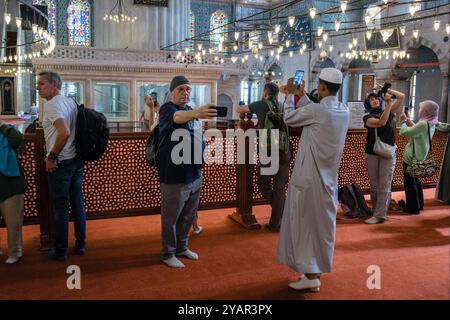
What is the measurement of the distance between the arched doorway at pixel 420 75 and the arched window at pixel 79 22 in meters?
13.7

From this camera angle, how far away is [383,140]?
421 cm

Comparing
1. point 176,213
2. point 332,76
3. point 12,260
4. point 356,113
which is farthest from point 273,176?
point 12,260

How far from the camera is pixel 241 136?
13.6 feet

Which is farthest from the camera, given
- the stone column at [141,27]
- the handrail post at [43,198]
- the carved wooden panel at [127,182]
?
the stone column at [141,27]

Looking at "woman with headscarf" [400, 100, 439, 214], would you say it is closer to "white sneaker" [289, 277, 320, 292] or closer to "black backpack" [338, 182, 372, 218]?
"black backpack" [338, 182, 372, 218]

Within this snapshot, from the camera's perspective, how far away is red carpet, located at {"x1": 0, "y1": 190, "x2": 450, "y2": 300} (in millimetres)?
2674

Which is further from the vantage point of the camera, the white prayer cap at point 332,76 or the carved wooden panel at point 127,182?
the carved wooden panel at point 127,182

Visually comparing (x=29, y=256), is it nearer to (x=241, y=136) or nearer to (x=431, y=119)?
(x=241, y=136)

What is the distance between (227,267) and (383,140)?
7.02 ft

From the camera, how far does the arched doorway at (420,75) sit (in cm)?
1550

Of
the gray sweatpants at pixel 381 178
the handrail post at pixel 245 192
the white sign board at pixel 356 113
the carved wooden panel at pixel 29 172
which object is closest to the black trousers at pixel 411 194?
the gray sweatpants at pixel 381 178

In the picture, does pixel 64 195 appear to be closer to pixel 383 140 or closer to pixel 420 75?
pixel 383 140

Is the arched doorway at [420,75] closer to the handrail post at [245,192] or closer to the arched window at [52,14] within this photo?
the handrail post at [245,192]

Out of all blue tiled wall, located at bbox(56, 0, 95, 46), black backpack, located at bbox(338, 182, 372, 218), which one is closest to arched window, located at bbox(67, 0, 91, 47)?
blue tiled wall, located at bbox(56, 0, 95, 46)
